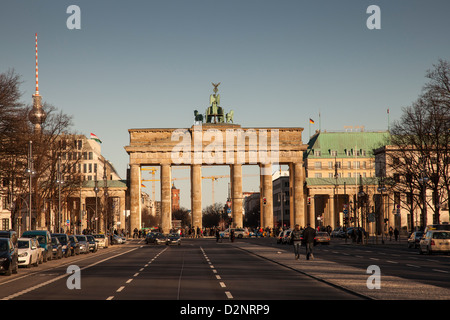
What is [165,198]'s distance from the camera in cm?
12025

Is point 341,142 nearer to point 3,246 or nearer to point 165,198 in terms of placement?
point 165,198

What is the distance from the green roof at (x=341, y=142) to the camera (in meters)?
157

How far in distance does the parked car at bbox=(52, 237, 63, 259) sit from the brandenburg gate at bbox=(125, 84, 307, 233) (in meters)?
69.8

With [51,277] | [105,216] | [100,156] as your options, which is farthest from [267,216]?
[51,277]

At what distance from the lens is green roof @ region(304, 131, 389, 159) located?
514ft

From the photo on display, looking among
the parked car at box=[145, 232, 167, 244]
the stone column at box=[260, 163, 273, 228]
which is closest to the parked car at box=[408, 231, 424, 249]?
the parked car at box=[145, 232, 167, 244]

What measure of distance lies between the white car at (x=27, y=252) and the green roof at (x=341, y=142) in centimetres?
11998

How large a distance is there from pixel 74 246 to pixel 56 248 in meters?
7.51

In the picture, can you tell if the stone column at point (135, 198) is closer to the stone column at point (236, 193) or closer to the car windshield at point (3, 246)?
the stone column at point (236, 193)

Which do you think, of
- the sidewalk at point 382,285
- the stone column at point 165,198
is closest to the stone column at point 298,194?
the stone column at point 165,198

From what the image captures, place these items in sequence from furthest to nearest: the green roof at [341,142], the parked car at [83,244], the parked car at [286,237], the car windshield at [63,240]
→ the green roof at [341,142], the parked car at [286,237], the parked car at [83,244], the car windshield at [63,240]

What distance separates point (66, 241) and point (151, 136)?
227 ft

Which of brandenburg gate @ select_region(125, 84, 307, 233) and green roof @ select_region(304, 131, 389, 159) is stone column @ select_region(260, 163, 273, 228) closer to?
brandenburg gate @ select_region(125, 84, 307, 233)

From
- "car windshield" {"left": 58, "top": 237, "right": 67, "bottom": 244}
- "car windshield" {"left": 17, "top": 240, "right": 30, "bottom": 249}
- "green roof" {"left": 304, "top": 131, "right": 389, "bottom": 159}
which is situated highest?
"green roof" {"left": 304, "top": 131, "right": 389, "bottom": 159}
